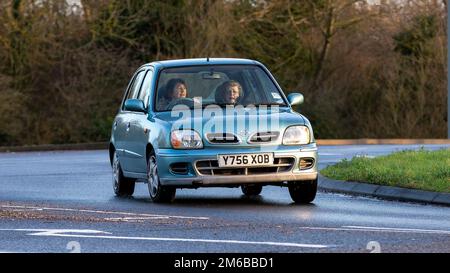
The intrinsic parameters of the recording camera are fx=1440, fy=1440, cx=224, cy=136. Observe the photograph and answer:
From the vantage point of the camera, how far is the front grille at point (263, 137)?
16.2m

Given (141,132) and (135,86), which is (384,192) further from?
(135,86)

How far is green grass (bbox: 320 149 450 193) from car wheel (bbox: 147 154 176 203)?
2.97m

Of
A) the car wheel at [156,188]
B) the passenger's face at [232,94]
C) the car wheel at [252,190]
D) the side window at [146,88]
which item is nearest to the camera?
the car wheel at [156,188]

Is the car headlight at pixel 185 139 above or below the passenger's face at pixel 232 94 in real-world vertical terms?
below

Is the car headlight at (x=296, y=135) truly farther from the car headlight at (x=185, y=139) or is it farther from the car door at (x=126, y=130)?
the car door at (x=126, y=130)

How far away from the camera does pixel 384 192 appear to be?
17688mm

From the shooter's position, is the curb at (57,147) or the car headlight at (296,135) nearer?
the car headlight at (296,135)

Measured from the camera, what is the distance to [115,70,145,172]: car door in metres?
18.4

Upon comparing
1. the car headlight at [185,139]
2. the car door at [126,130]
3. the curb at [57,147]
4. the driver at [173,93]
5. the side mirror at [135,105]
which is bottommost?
the curb at [57,147]

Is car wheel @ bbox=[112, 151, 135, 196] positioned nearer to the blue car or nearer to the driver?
the blue car

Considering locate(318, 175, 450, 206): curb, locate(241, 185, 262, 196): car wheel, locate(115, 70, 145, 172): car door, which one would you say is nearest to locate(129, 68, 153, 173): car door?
locate(115, 70, 145, 172): car door

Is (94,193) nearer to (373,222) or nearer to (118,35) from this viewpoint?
(373,222)

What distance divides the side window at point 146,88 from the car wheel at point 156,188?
113 cm

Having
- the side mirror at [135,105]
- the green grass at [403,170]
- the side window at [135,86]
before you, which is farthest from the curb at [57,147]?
the side mirror at [135,105]
